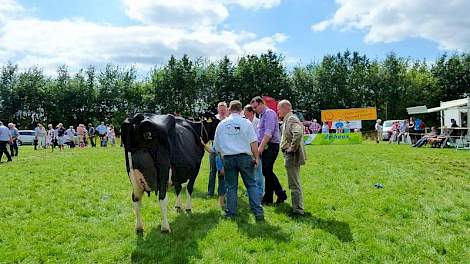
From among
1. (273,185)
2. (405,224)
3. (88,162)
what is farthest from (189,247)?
(88,162)

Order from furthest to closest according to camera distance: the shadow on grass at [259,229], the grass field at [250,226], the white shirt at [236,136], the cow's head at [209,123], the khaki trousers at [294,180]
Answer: the cow's head at [209,123] → the khaki trousers at [294,180] → the white shirt at [236,136] → the shadow on grass at [259,229] → the grass field at [250,226]

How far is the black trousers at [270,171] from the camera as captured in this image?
840 cm

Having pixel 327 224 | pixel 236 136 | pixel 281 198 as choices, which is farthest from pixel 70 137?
pixel 327 224

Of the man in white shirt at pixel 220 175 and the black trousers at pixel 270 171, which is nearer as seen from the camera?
the black trousers at pixel 270 171

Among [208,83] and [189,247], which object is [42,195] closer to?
[189,247]

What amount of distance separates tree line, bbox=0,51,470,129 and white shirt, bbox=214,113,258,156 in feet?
141

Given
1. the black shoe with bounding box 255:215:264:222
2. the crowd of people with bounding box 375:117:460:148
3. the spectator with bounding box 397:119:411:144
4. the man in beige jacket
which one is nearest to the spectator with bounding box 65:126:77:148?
the crowd of people with bounding box 375:117:460:148

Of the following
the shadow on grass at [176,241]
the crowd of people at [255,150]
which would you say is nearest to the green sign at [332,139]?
the crowd of people at [255,150]

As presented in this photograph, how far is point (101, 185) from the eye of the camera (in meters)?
11.3

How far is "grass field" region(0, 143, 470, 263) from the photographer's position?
5703 millimetres

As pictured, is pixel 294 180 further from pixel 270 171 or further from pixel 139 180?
pixel 139 180

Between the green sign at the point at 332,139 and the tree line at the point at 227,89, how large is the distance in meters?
22.7

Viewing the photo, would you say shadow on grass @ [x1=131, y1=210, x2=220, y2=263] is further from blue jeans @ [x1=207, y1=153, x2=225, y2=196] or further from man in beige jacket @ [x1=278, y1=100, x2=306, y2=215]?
man in beige jacket @ [x1=278, y1=100, x2=306, y2=215]

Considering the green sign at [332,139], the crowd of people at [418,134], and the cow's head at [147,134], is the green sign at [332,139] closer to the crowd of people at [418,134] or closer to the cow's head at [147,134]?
the crowd of people at [418,134]
